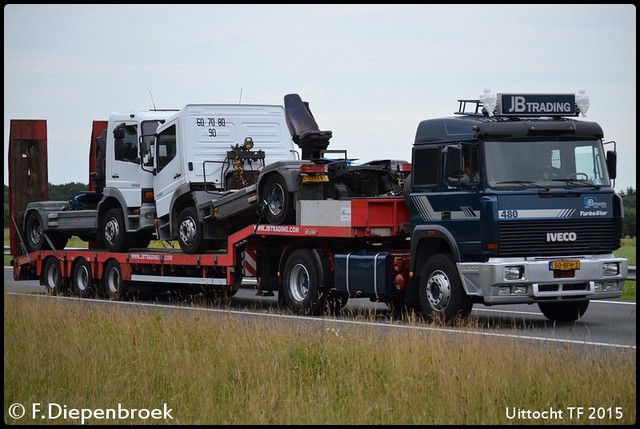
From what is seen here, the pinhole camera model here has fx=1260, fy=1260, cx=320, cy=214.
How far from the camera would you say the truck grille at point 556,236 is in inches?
645

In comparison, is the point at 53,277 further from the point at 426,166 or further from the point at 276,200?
the point at 426,166

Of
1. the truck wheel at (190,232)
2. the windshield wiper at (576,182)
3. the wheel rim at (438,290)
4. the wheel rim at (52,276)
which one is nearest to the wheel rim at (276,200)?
the truck wheel at (190,232)

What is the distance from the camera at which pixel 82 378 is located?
38.5ft

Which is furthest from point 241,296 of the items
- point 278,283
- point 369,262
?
point 369,262

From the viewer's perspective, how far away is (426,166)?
17.6m

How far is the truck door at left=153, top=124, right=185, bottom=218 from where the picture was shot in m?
22.7

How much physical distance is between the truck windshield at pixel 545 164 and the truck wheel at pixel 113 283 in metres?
10.1

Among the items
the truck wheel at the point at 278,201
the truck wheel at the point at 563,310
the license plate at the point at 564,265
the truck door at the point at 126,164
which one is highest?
the truck door at the point at 126,164

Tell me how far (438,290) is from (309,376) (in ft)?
19.1

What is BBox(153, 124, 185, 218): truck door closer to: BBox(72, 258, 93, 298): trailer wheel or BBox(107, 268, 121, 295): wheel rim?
BBox(107, 268, 121, 295): wheel rim

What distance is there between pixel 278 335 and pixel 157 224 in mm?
9947

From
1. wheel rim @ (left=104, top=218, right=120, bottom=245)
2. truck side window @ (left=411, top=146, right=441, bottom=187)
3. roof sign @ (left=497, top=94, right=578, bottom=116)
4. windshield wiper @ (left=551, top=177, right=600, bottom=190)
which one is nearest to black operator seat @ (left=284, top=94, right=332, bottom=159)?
truck side window @ (left=411, top=146, right=441, bottom=187)

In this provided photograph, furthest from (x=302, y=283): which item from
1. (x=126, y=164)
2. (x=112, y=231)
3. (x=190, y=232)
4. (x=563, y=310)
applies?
(x=112, y=231)

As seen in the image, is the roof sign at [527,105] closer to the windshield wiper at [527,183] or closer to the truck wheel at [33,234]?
the windshield wiper at [527,183]
